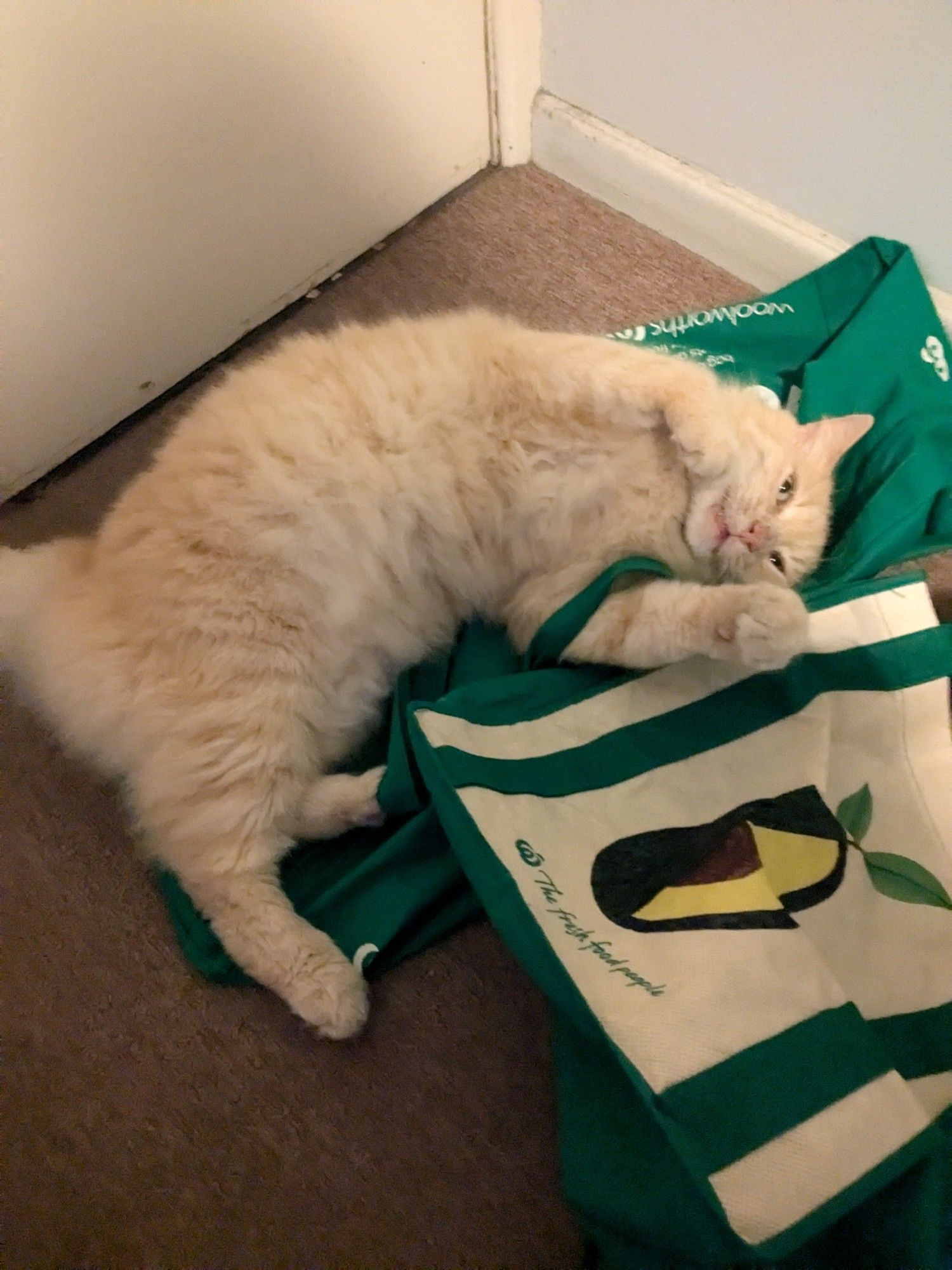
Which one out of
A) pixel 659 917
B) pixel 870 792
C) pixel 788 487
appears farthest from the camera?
pixel 788 487

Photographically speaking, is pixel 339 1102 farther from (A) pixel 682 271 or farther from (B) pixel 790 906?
(A) pixel 682 271

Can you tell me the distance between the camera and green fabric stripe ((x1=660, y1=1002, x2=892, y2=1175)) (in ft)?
2.38

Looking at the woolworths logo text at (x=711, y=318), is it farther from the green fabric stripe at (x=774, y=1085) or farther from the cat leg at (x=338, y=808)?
the green fabric stripe at (x=774, y=1085)

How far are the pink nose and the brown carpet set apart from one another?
65cm

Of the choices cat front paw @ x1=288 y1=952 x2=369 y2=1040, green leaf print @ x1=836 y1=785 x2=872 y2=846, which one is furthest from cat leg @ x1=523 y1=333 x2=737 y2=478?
cat front paw @ x1=288 y1=952 x2=369 y2=1040

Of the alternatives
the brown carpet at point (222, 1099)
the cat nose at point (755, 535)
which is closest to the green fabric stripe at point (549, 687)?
the cat nose at point (755, 535)

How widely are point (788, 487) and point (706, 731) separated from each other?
39 cm

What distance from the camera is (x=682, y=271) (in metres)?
1.62

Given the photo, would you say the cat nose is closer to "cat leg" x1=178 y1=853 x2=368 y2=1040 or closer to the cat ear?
the cat ear

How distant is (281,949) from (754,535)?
83 cm

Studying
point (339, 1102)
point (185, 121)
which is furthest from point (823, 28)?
point (339, 1102)

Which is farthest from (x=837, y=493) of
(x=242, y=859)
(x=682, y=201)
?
(x=242, y=859)

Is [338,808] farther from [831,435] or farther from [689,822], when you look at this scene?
[831,435]

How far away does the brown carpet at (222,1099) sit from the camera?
0.96 meters
